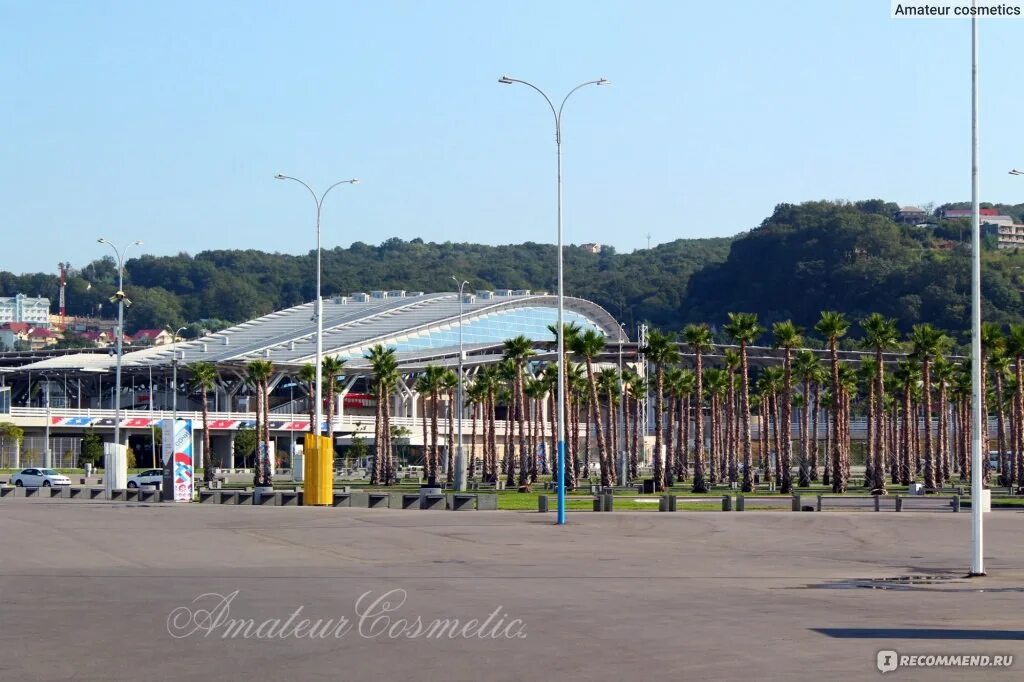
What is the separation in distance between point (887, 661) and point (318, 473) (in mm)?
39692

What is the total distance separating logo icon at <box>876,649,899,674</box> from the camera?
14500mm

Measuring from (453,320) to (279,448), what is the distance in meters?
40.7

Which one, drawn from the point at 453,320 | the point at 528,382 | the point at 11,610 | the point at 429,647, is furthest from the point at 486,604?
the point at 453,320

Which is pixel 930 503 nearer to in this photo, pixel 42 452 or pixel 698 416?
pixel 698 416

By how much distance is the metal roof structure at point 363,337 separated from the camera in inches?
5920

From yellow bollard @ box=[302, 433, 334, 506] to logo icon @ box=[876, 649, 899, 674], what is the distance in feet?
124

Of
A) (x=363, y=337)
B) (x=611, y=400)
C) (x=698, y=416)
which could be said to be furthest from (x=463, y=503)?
(x=363, y=337)

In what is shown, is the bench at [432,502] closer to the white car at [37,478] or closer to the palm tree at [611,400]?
the white car at [37,478]

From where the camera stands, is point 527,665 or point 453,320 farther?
point 453,320

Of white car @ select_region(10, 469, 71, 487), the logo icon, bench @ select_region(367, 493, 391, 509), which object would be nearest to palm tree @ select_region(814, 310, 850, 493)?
bench @ select_region(367, 493, 391, 509)

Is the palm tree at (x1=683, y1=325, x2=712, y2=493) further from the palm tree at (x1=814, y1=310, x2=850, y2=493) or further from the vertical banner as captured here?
the vertical banner

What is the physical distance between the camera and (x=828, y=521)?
153ft

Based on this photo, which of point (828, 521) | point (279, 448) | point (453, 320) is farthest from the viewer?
point (453, 320)

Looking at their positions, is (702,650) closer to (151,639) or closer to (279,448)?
(151,639)
